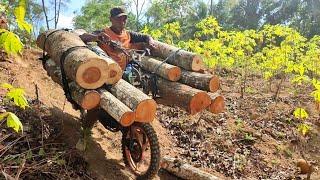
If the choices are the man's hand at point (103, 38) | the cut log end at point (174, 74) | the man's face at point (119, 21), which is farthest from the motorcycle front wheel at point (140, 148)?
the man's face at point (119, 21)

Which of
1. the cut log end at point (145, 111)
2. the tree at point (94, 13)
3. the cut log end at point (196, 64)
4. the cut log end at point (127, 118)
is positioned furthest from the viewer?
the tree at point (94, 13)

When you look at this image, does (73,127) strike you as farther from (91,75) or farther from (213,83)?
(213,83)

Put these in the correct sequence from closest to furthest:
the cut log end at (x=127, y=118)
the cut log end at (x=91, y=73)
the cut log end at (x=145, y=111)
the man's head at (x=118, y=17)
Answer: the cut log end at (x=127, y=118) < the cut log end at (x=145, y=111) < the cut log end at (x=91, y=73) < the man's head at (x=118, y=17)

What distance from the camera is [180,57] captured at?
22.6 feet

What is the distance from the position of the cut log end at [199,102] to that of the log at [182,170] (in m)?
0.89

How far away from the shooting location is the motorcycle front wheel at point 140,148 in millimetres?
5410

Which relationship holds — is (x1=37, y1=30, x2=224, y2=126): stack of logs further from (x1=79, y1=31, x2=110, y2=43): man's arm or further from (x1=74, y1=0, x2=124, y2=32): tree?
(x1=74, y1=0, x2=124, y2=32): tree

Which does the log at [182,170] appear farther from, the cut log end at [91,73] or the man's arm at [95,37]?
the man's arm at [95,37]

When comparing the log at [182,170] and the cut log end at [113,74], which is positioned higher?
the cut log end at [113,74]

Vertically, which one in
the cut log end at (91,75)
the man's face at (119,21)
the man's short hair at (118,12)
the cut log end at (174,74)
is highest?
the man's short hair at (118,12)

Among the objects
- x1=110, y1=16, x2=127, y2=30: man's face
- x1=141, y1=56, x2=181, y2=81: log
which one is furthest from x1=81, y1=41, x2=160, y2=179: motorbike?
x1=110, y1=16, x2=127, y2=30: man's face

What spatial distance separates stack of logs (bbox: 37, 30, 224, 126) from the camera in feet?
17.1

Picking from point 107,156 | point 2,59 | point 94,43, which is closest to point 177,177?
point 107,156

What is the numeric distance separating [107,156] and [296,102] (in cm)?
702
